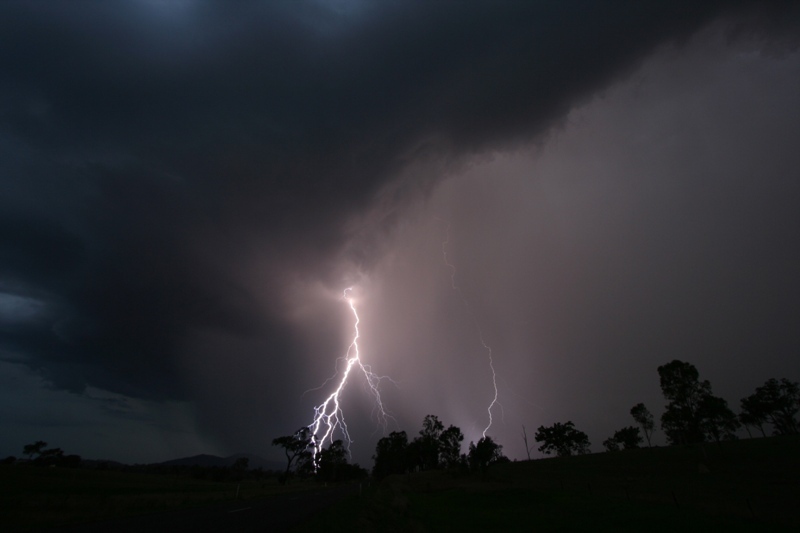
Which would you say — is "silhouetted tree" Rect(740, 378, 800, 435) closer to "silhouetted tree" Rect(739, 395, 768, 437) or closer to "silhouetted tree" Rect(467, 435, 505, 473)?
"silhouetted tree" Rect(739, 395, 768, 437)

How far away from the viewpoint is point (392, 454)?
128 meters

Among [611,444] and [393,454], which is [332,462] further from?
[611,444]

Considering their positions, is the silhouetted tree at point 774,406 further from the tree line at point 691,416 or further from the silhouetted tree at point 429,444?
the silhouetted tree at point 429,444

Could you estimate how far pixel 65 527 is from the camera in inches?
547

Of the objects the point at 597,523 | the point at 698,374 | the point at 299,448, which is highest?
the point at 698,374

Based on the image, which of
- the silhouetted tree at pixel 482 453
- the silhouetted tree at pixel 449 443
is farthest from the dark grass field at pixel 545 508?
the silhouetted tree at pixel 449 443

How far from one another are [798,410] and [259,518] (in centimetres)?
15136

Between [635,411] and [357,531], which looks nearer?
[357,531]

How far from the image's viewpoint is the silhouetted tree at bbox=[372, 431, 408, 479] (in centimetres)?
12394

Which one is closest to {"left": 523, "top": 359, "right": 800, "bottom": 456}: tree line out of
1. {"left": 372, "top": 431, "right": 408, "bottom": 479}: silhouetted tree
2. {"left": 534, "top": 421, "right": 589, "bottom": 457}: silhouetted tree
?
{"left": 534, "top": 421, "right": 589, "bottom": 457}: silhouetted tree

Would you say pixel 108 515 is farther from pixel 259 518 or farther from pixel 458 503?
pixel 458 503

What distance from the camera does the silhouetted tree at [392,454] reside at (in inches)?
4879

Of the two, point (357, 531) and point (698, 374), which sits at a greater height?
point (698, 374)

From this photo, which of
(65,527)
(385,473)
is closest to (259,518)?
(65,527)
